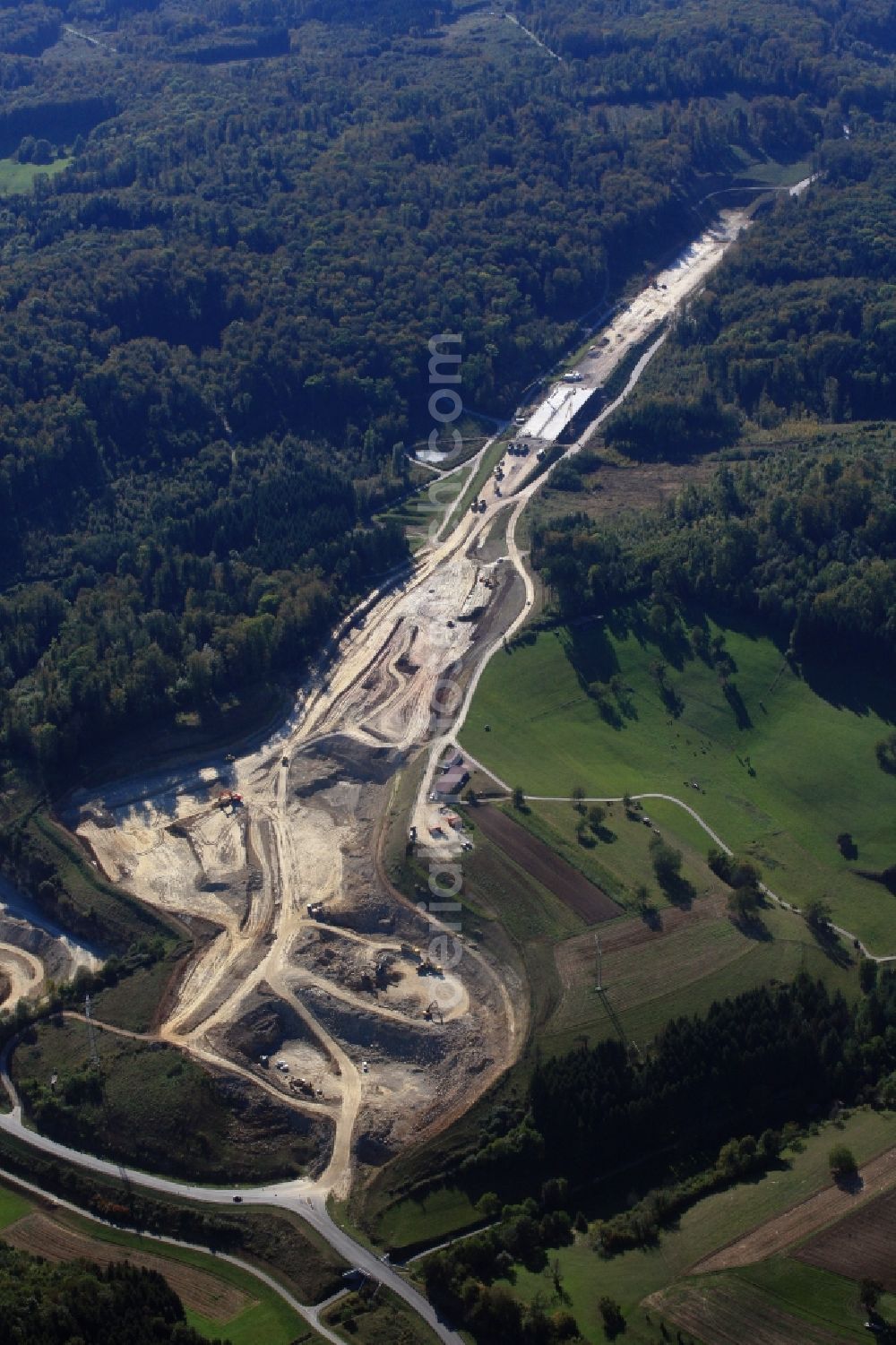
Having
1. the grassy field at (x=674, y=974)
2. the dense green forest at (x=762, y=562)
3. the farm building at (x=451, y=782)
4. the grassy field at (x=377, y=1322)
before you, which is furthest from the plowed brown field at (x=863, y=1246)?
the dense green forest at (x=762, y=562)

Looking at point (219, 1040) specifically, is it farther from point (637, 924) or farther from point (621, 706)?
point (621, 706)

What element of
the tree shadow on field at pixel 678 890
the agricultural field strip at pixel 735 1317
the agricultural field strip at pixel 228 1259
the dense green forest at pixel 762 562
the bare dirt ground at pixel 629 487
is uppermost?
the dense green forest at pixel 762 562

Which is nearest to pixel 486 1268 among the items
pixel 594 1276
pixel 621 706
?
pixel 594 1276

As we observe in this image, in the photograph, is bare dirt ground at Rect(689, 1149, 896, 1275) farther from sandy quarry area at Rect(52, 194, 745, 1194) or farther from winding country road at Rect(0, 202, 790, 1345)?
sandy quarry area at Rect(52, 194, 745, 1194)

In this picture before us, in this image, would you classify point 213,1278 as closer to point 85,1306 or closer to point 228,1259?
point 228,1259

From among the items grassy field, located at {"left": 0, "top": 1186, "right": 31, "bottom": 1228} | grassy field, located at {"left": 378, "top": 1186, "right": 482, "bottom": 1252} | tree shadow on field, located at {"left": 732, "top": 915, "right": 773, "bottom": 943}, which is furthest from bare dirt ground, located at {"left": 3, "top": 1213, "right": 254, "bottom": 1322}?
tree shadow on field, located at {"left": 732, "top": 915, "right": 773, "bottom": 943}

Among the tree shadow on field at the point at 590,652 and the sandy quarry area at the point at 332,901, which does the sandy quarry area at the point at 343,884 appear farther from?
the tree shadow on field at the point at 590,652
